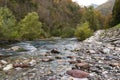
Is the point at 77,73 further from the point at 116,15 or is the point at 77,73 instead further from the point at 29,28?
the point at 29,28

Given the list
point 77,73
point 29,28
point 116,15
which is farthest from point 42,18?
point 77,73

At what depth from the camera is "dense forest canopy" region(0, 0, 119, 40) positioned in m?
49.4

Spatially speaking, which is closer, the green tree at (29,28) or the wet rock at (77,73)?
the wet rock at (77,73)

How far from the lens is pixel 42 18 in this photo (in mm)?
104688

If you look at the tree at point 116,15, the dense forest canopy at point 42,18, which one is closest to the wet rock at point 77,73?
the dense forest canopy at point 42,18

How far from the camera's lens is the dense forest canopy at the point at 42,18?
49.4m

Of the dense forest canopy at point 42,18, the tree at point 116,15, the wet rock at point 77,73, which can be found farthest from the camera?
the dense forest canopy at point 42,18

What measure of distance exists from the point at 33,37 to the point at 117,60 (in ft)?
146

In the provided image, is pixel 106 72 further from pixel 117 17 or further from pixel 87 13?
pixel 87 13

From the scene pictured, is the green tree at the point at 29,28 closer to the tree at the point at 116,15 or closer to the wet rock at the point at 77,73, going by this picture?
the tree at the point at 116,15

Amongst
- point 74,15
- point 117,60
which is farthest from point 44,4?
point 117,60

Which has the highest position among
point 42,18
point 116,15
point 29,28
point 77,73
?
point 42,18

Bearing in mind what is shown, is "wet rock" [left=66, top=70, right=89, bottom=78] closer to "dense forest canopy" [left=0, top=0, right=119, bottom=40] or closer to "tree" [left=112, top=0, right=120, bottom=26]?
"dense forest canopy" [left=0, top=0, right=119, bottom=40]

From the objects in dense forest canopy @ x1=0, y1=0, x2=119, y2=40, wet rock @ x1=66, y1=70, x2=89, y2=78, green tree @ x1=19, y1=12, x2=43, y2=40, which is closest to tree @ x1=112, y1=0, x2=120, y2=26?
dense forest canopy @ x1=0, y1=0, x2=119, y2=40
